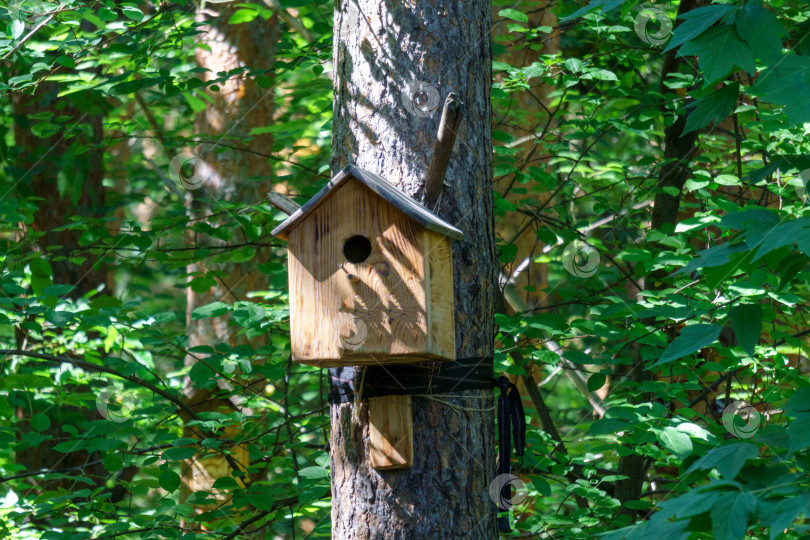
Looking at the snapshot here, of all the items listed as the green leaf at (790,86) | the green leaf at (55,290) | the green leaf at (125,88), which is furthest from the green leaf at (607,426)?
the green leaf at (125,88)

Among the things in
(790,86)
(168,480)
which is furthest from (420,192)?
(168,480)

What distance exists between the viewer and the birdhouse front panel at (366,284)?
7.14 feet

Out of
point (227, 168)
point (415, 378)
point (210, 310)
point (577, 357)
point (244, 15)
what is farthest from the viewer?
point (227, 168)

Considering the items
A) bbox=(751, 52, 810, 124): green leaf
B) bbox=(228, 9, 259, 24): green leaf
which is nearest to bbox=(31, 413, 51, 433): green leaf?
bbox=(228, 9, 259, 24): green leaf

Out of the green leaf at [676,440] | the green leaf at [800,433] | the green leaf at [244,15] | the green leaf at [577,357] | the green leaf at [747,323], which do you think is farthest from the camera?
the green leaf at [244,15]

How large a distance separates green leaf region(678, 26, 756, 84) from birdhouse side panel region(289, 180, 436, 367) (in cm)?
85

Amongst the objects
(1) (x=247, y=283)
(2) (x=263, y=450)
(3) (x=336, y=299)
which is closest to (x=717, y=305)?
(3) (x=336, y=299)

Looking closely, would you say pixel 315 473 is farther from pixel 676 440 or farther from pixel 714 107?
pixel 714 107

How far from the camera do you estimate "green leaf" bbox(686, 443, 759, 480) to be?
1527 millimetres

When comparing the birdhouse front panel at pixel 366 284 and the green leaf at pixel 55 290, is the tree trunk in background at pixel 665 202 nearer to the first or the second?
the birdhouse front panel at pixel 366 284

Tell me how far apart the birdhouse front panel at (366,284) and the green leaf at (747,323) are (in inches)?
30.4

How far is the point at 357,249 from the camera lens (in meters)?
2.33

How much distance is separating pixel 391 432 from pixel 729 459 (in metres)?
1.04

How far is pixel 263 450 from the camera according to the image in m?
3.68
